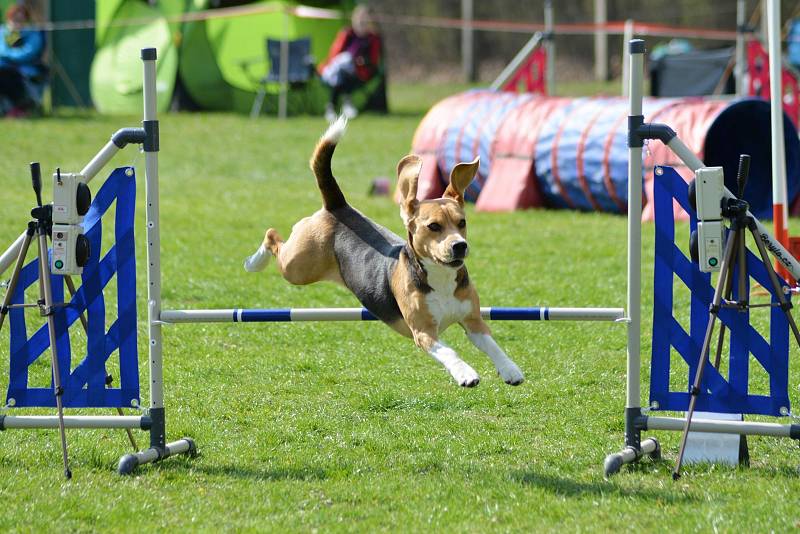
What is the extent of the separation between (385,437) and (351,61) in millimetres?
15417

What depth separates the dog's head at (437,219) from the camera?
4992 mm

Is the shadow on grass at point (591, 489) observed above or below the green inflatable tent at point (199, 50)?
below

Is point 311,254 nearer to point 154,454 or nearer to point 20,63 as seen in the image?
point 154,454

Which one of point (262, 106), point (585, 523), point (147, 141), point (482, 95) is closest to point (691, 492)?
point (585, 523)

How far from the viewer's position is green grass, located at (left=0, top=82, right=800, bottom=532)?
484cm

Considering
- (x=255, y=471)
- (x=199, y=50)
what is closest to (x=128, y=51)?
(x=199, y=50)

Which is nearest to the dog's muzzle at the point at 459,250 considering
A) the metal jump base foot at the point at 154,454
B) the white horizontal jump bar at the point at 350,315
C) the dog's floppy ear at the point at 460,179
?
the dog's floppy ear at the point at 460,179

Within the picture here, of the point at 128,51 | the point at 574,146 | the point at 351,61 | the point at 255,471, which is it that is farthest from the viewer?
the point at 128,51

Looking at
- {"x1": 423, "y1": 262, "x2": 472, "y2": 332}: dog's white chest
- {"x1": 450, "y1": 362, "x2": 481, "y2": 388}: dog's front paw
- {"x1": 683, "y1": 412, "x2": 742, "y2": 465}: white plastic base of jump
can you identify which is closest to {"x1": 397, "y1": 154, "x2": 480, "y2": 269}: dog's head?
{"x1": 423, "y1": 262, "x2": 472, "y2": 332}: dog's white chest

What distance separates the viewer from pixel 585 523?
470 centimetres

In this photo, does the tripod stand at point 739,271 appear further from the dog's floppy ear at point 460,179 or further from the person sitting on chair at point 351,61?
the person sitting on chair at point 351,61

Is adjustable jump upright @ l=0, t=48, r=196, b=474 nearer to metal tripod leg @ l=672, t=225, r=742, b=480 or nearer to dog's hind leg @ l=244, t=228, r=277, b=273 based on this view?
dog's hind leg @ l=244, t=228, r=277, b=273

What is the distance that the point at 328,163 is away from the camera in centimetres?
591

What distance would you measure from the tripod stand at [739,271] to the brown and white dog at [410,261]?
2.71 ft
